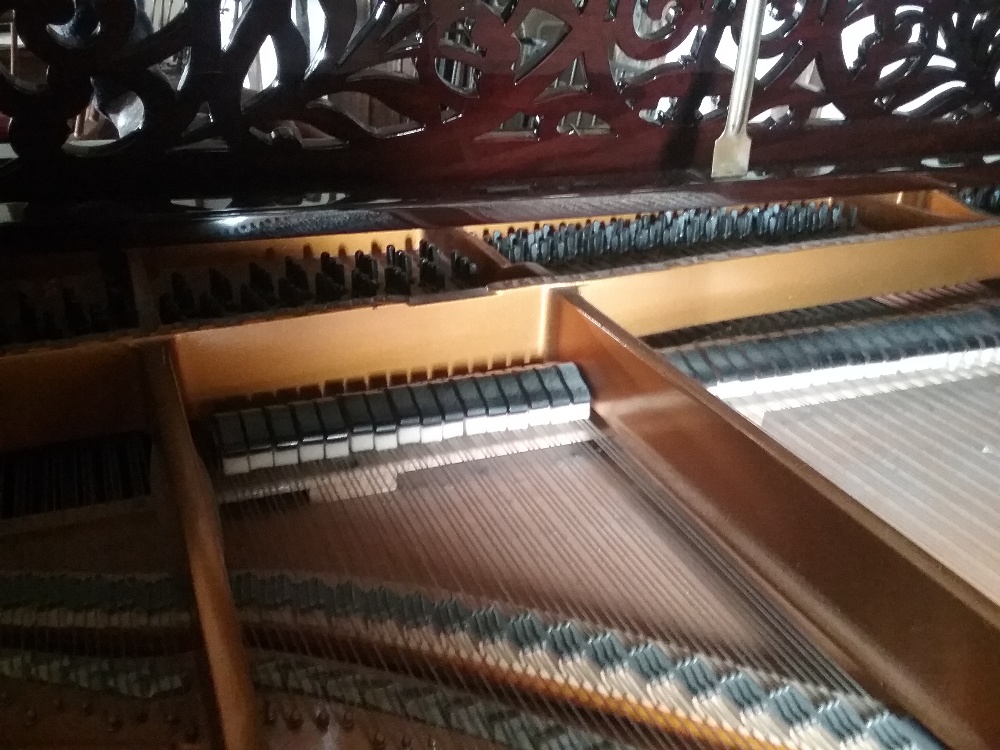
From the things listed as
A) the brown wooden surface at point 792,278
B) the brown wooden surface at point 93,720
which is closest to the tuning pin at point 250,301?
the brown wooden surface at point 792,278

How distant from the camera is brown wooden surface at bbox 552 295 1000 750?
1.01 metres

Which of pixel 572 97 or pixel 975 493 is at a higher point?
pixel 572 97

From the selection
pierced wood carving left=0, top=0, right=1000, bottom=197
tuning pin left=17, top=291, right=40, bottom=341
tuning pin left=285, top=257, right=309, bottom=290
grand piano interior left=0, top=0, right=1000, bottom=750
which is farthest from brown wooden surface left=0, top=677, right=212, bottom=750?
pierced wood carving left=0, top=0, right=1000, bottom=197

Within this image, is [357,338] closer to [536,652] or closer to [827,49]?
[536,652]

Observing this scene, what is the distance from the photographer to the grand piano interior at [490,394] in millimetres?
1146

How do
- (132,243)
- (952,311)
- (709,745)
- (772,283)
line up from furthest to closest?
(952,311), (772,283), (132,243), (709,745)

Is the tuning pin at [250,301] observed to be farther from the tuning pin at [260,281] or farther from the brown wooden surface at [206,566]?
the brown wooden surface at [206,566]

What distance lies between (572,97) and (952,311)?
42.8 inches

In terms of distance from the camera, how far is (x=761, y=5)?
2.05 m

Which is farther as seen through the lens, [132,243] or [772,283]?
[772,283]

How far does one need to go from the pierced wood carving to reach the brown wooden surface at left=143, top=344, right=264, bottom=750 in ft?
1.92

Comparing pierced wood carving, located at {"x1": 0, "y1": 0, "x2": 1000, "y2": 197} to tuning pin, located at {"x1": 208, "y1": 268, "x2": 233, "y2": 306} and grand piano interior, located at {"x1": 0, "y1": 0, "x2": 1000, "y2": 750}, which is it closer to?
grand piano interior, located at {"x1": 0, "y1": 0, "x2": 1000, "y2": 750}

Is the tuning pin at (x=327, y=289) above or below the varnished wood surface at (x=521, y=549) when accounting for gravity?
above

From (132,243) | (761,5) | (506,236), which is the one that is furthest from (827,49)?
(132,243)
